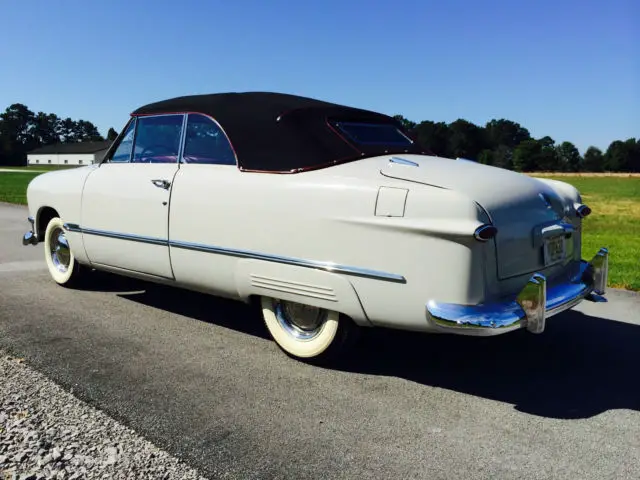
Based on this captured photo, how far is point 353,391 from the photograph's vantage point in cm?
330

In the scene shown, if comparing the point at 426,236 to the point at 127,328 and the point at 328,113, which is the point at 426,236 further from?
the point at 127,328

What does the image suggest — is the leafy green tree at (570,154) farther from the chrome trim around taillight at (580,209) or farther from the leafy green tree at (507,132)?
the chrome trim around taillight at (580,209)

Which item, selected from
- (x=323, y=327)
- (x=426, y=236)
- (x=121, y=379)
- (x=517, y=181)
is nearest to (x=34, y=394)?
(x=121, y=379)

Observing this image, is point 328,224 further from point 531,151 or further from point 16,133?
point 16,133

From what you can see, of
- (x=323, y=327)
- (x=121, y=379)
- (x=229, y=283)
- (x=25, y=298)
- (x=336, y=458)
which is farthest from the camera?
(x=25, y=298)

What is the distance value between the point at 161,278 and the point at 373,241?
1939mm

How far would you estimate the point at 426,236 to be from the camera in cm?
304

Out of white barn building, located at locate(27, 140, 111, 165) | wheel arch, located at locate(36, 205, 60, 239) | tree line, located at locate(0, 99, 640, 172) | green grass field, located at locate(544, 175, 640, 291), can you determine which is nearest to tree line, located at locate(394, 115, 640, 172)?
tree line, located at locate(0, 99, 640, 172)

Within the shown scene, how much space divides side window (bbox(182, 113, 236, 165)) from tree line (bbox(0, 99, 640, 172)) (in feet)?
186

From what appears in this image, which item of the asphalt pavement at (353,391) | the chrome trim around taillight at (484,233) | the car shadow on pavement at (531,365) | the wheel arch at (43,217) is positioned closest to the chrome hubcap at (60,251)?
the wheel arch at (43,217)

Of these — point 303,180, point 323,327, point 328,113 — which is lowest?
point 323,327

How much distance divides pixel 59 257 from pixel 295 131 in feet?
10.5

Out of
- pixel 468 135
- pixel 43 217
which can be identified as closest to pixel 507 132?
pixel 468 135

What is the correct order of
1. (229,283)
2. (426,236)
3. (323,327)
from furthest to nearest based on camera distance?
1. (229,283)
2. (323,327)
3. (426,236)
